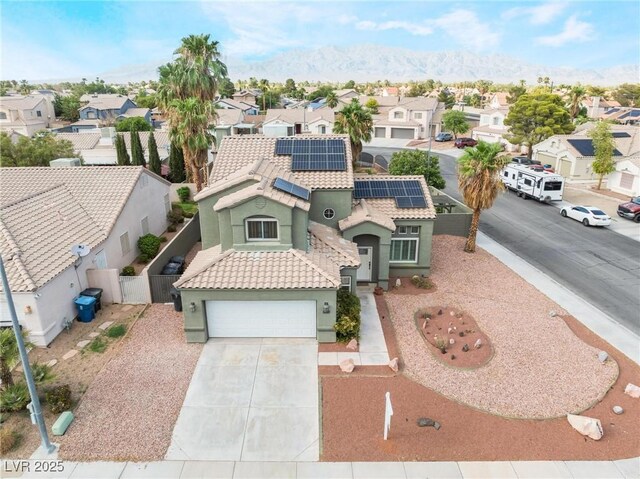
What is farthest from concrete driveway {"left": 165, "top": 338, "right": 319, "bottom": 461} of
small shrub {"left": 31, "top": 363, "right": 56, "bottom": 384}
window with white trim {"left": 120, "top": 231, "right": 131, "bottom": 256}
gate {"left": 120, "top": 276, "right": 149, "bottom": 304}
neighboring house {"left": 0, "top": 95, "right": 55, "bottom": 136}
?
neighboring house {"left": 0, "top": 95, "right": 55, "bottom": 136}

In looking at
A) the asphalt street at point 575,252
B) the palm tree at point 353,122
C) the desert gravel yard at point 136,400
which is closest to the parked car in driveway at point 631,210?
the asphalt street at point 575,252

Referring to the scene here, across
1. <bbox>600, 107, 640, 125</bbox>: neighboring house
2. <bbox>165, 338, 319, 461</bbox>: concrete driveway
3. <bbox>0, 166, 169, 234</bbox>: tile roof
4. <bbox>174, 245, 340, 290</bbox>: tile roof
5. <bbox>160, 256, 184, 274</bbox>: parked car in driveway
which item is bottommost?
<bbox>165, 338, 319, 461</bbox>: concrete driveway

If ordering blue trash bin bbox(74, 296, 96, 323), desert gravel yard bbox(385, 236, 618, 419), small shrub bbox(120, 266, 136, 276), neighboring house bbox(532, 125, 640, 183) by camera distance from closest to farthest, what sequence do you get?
desert gravel yard bbox(385, 236, 618, 419) < blue trash bin bbox(74, 296, 96, 323) < small shrub bbox(120, 266, 136, 276) < neighboring house bbox(532, 125, 640, 183)

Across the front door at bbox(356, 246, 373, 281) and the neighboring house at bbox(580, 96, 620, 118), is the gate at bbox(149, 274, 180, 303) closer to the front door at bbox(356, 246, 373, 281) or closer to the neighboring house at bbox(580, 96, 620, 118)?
the front door at bbox(356, 246, 373, 281)

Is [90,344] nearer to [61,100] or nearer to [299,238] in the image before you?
[299,238]

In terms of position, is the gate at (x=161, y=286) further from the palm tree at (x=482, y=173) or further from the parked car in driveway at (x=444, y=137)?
the parked car in driveway at (x=444, y=137)

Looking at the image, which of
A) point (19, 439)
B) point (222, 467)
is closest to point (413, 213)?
point (222, 467)
